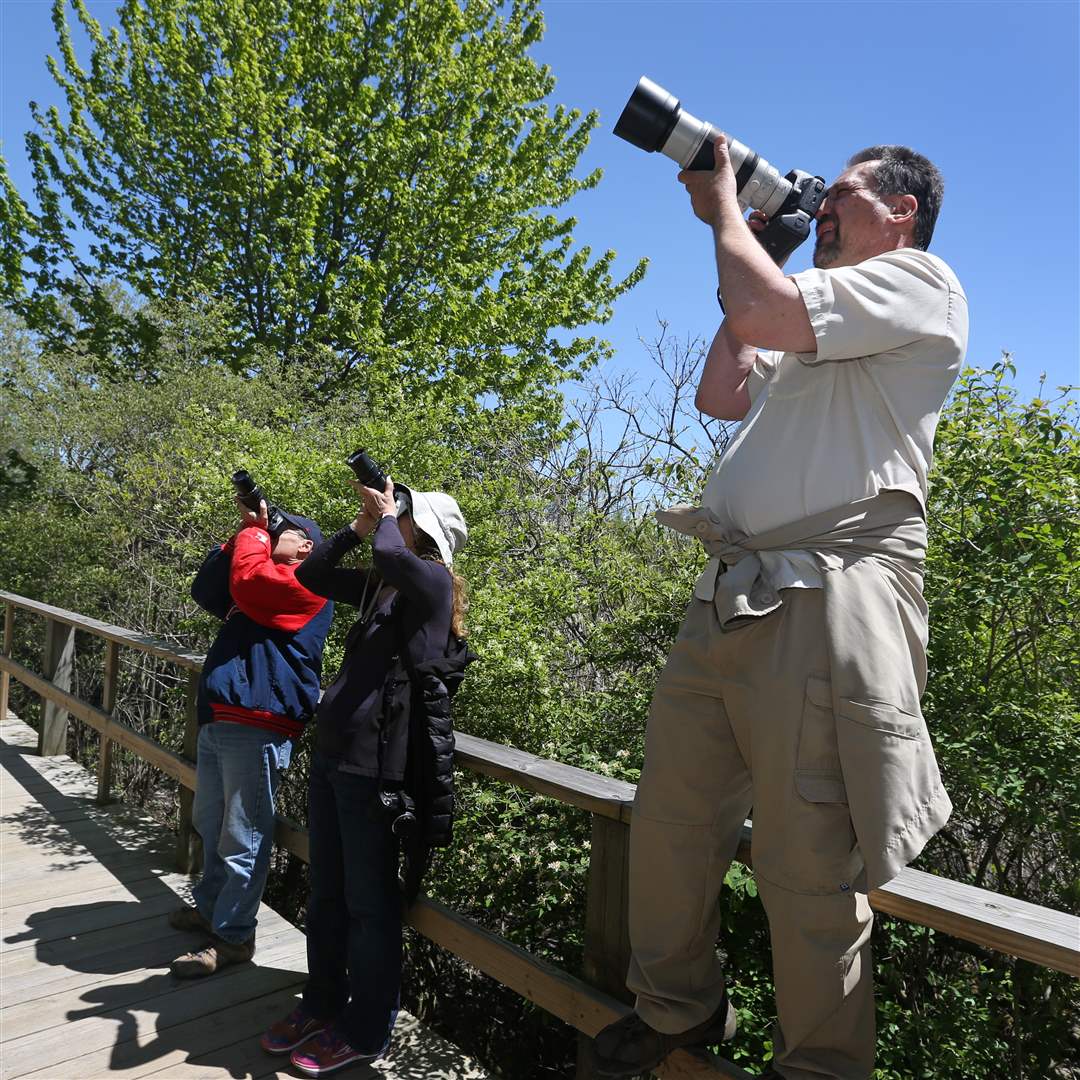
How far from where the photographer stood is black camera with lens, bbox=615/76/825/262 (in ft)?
4.83

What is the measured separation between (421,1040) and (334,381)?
8.82 m

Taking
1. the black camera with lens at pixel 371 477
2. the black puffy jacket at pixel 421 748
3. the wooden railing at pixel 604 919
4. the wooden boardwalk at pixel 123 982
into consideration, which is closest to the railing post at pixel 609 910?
the wooden railing at pixel 604 919

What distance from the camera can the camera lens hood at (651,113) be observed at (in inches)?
57.7

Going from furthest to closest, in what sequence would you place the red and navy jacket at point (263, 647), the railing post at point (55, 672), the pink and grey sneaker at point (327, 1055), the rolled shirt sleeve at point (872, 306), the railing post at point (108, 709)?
the railing post at point (55, 672), the railing post at point (108, 709), the red and navy jacket at point (263, 647), the pink and grey sneaker at point (327, 1055), the rolled shirt sleeve at point (872, 306)

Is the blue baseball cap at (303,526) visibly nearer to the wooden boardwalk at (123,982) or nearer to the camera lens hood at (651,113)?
the wooden boardwalk at (123,982)

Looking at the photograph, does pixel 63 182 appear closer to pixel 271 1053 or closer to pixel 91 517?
pixel 91 517

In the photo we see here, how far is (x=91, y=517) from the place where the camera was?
7.81 metres

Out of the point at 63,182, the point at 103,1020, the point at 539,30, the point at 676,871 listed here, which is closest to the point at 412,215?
the point at 539,30

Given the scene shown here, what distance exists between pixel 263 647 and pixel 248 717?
23 cm

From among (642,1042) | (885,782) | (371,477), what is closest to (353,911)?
(642,1042)

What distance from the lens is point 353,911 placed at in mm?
2293

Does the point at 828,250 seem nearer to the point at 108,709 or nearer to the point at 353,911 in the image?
the point at 353,911

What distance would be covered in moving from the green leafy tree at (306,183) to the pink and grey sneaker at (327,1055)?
8462 mm

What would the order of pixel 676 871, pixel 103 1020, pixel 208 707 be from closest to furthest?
pixel 676 871, pixel 103 1020, pixel 208 707
